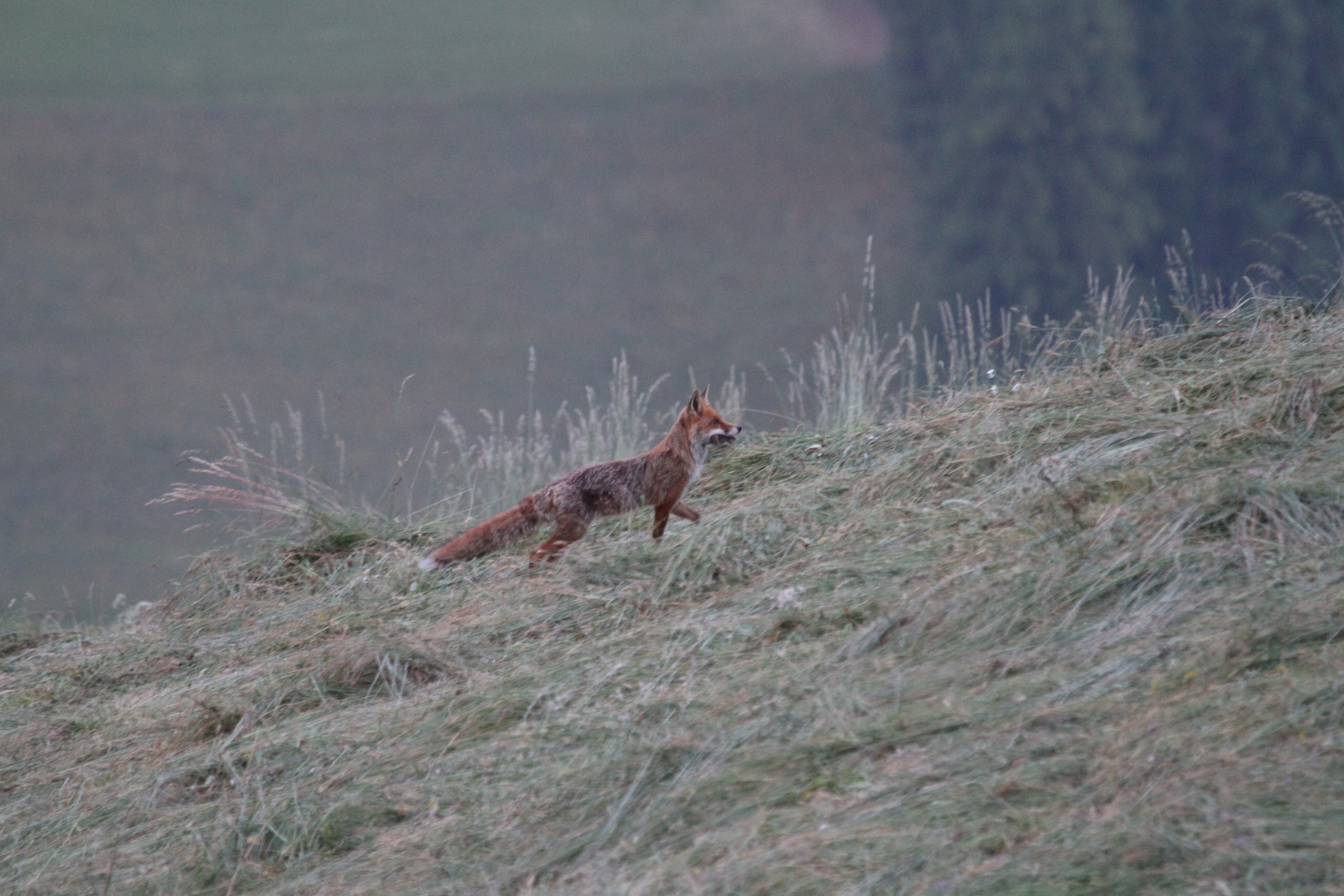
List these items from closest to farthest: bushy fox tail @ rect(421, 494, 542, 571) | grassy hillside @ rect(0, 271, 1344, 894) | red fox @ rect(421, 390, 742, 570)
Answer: grassy hillside @ rect(0, 271, 1344, 894) → red fox @ rect(421, 390, 742, 570) → bushy fox tail @ rect(421, 494, 542, 571)

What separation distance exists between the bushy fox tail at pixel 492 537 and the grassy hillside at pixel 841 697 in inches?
2.9

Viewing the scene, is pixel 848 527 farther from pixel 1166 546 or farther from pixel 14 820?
pixel 14 820

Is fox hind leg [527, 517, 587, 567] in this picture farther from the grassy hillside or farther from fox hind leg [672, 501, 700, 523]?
fox hind leg [672, 501, 700, 523]

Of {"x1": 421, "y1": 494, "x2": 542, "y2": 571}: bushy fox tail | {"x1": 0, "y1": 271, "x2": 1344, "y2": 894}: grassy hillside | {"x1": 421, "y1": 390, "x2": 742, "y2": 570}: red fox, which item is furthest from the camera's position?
{"x1": 421, "y1": 494, "x2": 542, "y2": 571}: bushy fox tail

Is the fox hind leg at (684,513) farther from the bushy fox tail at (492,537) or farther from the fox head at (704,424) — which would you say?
the bushy fox tail at (492,537)

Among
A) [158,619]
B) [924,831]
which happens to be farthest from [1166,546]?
[158,619]

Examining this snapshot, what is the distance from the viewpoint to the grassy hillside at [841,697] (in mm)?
2043

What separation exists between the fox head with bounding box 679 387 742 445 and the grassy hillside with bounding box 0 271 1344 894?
0.26 meters

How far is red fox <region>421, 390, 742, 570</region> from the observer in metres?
4.39

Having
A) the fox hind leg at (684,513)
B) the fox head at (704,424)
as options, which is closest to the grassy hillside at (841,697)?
the fox hind leg at (684,513)

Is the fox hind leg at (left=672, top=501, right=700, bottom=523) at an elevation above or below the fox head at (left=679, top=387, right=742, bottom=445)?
below

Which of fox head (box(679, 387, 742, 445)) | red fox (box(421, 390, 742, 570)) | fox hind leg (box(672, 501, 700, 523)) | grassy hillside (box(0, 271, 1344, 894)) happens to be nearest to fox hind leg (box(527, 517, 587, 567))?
red fox (box(421, 390, 742, 570))

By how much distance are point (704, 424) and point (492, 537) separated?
904mm

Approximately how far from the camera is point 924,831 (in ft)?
6.75
